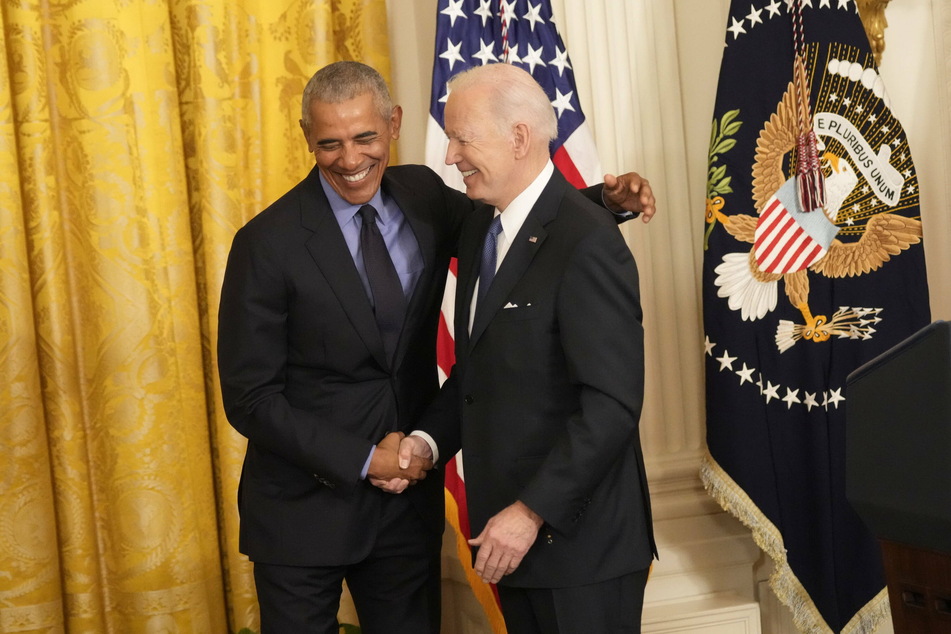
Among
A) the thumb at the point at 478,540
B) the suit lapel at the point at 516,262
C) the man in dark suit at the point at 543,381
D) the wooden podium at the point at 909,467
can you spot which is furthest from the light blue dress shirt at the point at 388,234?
the wooden podium at the point at 909,467

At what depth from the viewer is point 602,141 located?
322 centimetres

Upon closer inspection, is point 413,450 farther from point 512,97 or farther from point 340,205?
point 512,97

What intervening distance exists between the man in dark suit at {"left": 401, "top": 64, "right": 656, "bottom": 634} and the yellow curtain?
1520 millimetres

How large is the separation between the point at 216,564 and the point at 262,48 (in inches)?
69.9

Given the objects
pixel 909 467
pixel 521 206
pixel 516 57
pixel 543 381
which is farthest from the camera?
pixel 516 57

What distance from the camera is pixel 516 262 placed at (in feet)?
6.56

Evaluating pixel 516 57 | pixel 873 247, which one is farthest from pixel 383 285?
pixel 873 247

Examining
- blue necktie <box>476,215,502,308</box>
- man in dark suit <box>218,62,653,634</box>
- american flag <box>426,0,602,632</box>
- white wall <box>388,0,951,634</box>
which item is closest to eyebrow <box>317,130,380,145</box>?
man in dark suit <box>218,62,653,634</box>

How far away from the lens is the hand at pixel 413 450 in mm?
2217

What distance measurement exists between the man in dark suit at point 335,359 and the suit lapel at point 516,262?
1.01 ft

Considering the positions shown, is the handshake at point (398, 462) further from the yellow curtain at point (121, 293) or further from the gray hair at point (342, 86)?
the yellow curtain at point (121, 293)

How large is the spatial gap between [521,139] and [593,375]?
523 millimetres

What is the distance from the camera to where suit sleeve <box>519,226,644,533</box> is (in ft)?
6.06

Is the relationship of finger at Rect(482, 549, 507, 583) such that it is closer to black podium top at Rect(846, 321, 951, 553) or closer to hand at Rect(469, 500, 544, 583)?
hand at Rect(469, 500, 544, 583)
